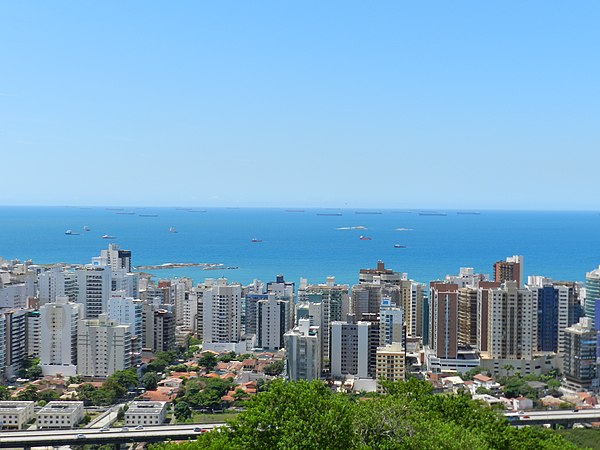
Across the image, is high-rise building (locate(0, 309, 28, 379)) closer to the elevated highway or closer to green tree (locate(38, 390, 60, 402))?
green tree (locate(38, 390, 60, 402))

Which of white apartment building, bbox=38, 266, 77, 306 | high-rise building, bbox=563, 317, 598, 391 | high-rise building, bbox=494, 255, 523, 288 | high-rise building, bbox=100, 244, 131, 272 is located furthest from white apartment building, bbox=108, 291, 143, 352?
high-rise building, bbox=494, 255, 523, 288

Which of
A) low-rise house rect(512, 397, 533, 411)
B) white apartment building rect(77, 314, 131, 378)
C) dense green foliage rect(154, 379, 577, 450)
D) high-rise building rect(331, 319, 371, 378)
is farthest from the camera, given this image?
white apartment building rect(77, 314, 131, 378)

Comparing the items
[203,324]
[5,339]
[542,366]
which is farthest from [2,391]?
[542,366]

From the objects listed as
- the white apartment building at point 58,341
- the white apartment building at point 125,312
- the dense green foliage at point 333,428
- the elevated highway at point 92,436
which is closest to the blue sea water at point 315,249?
the white apartment building at point 125,312

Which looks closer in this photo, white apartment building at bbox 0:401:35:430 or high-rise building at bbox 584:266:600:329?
white apartment building at bbox 0:401:35:430

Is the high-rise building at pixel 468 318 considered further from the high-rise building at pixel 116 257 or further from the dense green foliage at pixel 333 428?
the high-rise building at pixel 116 257
